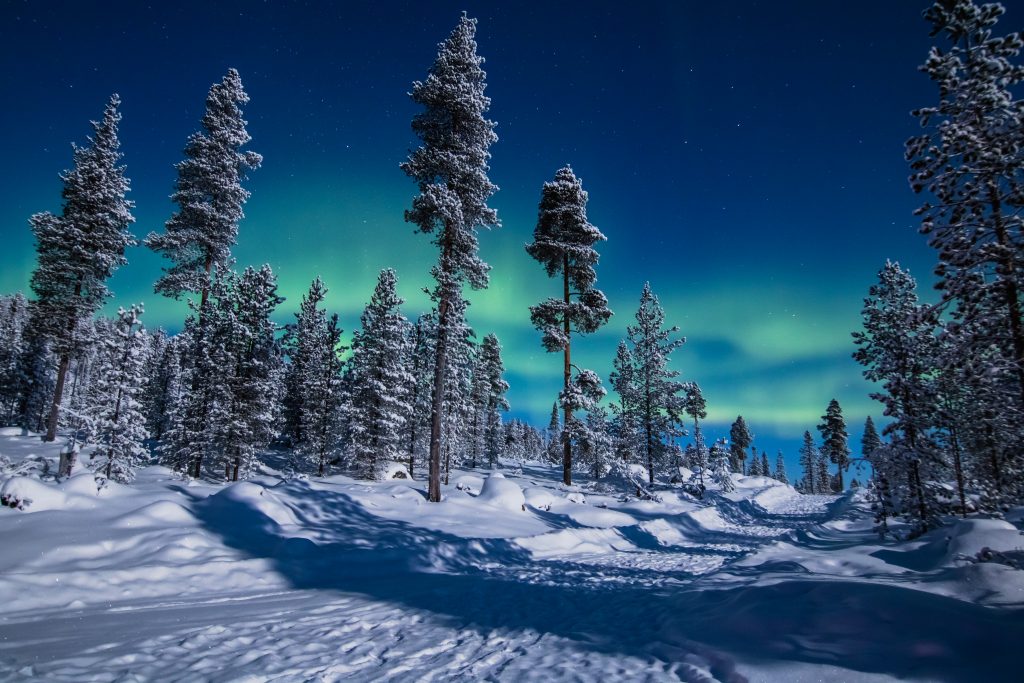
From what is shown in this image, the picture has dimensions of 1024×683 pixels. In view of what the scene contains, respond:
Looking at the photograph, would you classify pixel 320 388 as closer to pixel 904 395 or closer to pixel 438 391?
pixel 438 391

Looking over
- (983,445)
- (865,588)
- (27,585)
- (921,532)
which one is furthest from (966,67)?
(983,445)

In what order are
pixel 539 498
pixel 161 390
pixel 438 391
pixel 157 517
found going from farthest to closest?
1. pixel 161 390
2. pixel 539 498
3. pixel 438 391
4. pixel 157 517

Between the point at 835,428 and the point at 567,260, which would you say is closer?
the point at 567,260

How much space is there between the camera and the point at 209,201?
69.3ft

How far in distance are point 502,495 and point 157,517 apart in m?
10.3

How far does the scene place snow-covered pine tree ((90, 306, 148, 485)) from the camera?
595 inches

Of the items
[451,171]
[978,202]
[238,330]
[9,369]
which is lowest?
[978,202]

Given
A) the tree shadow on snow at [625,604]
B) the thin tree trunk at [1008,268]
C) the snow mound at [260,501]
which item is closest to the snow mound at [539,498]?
the tree shadow on snow at [625,604]

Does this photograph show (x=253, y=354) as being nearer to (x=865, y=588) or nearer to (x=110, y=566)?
(x=110, y=566)

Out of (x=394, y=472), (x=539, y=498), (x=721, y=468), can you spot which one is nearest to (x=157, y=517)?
(x=539, y=498)

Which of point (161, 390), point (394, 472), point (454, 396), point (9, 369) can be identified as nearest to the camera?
point (394, 472)

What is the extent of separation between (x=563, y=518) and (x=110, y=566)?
42.7 ft

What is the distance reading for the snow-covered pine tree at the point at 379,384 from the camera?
2778cm

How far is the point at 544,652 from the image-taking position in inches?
192
